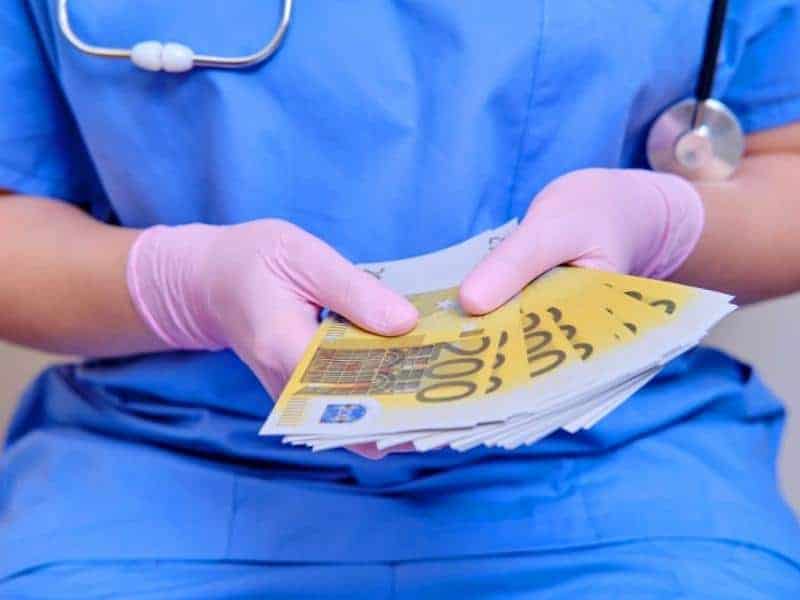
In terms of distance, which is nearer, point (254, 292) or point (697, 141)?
point (254, 292)

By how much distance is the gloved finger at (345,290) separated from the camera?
64cm

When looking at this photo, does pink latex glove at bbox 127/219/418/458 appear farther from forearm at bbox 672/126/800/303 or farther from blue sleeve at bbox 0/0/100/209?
forearm at bbox 672/126/800/303

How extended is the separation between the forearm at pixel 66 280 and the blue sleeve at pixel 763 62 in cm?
47

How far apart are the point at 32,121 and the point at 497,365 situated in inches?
16.9

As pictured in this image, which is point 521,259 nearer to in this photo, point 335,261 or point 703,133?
point 335,261

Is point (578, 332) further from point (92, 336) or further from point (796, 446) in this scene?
point (796, 446)

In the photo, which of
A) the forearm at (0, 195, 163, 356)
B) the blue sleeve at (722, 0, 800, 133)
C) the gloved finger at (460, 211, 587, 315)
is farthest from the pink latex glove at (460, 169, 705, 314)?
the forearm at (0, 195, 163, 356)

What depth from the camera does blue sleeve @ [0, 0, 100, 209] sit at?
80 cm

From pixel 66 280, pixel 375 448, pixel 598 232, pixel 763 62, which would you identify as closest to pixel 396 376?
pixel 375 448

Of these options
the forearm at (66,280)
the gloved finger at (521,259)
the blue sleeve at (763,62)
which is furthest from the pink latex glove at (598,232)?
the forearm at (66,280)

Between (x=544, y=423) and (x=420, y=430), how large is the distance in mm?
63

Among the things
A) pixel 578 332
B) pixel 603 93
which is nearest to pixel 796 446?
pixel 603 93

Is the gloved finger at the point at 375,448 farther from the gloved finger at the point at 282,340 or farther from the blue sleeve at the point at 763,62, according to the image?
the blue sleeve at the point at 763,62

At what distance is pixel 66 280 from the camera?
82 cm
